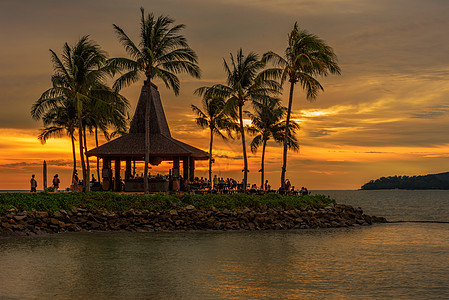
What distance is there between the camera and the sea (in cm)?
1535

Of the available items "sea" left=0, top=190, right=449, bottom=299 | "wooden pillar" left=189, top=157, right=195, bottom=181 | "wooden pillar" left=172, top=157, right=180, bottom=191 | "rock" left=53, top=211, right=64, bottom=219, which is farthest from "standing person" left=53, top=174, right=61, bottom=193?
"wooden pillar" left=189, top=157, right=195, bottom=181

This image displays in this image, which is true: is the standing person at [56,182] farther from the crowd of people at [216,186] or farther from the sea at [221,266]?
the sea at [221,266]

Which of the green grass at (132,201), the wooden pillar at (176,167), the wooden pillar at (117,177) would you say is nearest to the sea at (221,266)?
the green grass at (132,201)

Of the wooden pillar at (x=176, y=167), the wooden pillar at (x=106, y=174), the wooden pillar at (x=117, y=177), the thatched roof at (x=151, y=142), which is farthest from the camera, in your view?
the wooden pillar at (x=117, y=177)

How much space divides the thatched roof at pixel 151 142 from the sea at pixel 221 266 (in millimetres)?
8312

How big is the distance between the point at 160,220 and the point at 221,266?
39.4 feet

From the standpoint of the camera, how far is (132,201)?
32094 mm

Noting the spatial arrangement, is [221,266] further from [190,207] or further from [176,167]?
[176,167]

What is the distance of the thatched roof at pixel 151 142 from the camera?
36.6 m

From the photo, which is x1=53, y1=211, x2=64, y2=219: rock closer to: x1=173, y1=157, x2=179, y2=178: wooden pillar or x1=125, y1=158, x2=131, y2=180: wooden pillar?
x1=125, y1=158, x2=131, y2=180: wooden pillar

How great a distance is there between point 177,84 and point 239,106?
21.8 feet

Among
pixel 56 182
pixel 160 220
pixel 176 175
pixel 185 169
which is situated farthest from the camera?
pixel 185 169

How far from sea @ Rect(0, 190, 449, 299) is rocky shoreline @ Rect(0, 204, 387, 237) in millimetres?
1030

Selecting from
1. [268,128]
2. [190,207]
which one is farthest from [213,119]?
[190,207]
